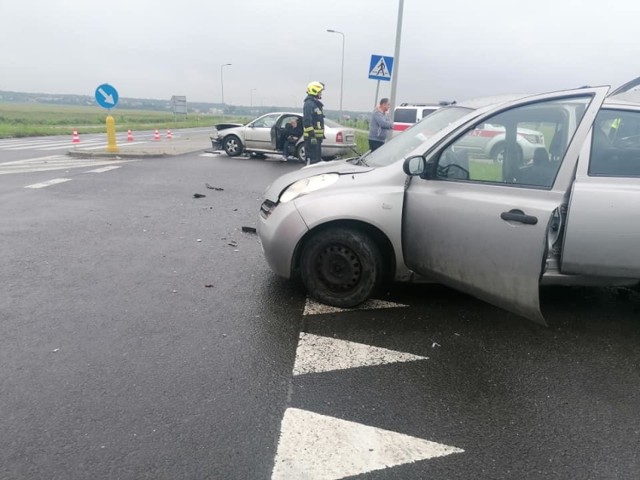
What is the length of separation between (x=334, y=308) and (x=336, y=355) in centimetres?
76

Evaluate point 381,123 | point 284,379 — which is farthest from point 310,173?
point 381,123

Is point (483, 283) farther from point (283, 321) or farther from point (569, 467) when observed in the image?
point (283, 321)

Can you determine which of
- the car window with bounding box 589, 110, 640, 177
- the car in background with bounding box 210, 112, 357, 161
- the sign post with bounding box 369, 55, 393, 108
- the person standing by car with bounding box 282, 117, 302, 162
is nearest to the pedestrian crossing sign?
the sign post with bounding box 369, 55, 393, 108

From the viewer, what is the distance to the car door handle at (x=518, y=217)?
118 inches

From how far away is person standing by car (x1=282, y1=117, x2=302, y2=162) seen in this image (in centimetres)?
1427

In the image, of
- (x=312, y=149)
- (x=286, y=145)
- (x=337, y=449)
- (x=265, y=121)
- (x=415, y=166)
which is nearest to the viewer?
(x=337, y=449)

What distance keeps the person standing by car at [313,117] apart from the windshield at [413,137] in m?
6.07

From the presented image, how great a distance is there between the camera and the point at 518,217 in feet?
10.0

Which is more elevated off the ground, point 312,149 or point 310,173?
point 310,173

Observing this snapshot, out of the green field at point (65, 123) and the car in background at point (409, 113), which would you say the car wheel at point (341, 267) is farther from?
the green field at point (65, 123)

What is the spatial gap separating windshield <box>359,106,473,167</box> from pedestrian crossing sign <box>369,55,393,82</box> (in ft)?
27.1

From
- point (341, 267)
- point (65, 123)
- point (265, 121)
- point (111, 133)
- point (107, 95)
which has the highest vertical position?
point (107, 95)

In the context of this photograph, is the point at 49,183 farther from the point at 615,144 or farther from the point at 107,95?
the point at 615,144

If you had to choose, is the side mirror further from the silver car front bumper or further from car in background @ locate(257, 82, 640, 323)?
the silver car front bumper
